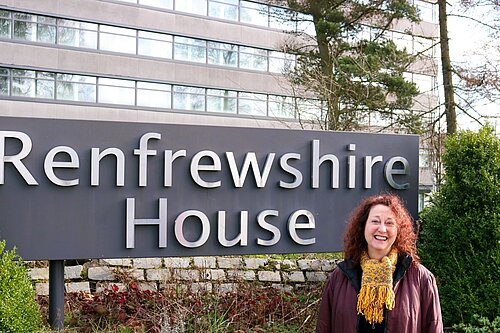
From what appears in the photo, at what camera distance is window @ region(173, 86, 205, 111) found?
29594 millimetres

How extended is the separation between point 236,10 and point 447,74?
16685mm

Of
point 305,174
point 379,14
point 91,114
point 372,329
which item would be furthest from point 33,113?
point 372,329

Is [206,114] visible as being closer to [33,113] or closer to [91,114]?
[91,114]

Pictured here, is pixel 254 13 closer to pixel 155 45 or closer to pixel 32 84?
pixel 155 45

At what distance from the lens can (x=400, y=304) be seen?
358cm

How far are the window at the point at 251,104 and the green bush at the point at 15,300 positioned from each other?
2589cm

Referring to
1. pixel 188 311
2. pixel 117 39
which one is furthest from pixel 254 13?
pixel 188 311

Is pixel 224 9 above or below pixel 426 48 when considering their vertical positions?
above

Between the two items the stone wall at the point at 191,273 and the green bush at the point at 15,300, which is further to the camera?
the stone wall at the point at 191,273

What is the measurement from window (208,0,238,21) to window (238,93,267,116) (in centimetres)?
383

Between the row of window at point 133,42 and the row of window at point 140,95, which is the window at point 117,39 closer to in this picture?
the row of window at point 133,42

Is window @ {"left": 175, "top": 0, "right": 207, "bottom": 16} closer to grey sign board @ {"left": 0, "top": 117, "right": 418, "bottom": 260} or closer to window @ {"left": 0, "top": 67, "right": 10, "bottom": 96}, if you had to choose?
window @ {"left": 0, "top": 67, "right": 10, "bottom": 96}

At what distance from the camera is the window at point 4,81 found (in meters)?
25.6

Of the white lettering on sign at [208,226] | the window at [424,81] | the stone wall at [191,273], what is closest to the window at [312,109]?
the stone wall at [191,273]
